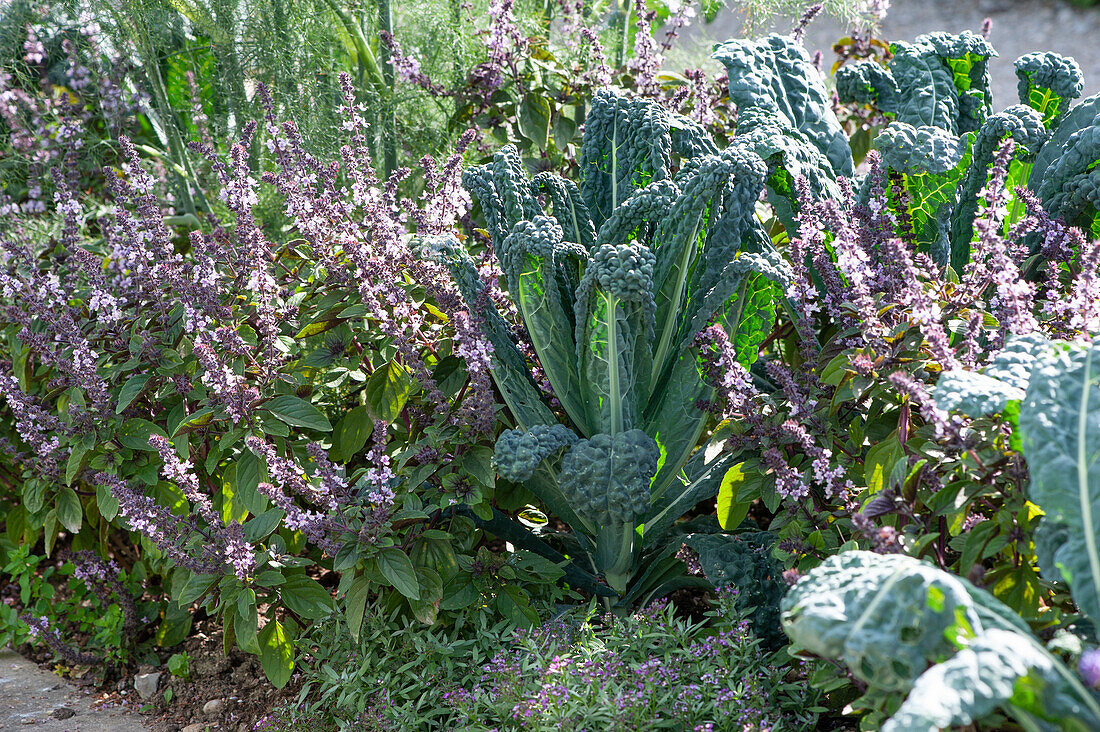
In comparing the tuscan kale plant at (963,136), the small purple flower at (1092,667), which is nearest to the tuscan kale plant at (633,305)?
the tuscan kale plant at (963,136)

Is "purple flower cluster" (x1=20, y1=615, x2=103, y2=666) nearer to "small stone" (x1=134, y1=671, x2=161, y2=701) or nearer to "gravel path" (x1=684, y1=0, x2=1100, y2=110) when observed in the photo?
"small stone" (x1=134, y1=671, x2=161, y2=701)

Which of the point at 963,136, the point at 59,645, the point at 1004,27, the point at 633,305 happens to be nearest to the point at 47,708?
the point at 59,645

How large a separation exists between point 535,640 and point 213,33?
2644 mm

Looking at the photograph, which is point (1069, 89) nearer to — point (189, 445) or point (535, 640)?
point (535, 640)

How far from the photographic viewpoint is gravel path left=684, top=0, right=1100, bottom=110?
799cm

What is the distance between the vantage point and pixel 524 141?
319 centimetres

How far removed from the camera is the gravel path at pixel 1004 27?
26.2 ft

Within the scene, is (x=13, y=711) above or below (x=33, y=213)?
below

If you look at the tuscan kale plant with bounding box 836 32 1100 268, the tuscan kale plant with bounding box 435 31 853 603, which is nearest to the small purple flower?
the tuscan kale plant with bounding box 435 31 853 603

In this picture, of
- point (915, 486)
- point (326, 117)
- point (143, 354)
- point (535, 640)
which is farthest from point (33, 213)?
point (915, 486)

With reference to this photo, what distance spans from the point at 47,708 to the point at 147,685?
27 centimetres

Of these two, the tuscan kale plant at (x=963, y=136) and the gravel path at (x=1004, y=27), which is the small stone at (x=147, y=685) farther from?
the gravel path at (x=1004, y=27)

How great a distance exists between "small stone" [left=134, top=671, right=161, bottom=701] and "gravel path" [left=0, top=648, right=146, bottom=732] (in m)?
0.07

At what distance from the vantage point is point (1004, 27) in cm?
877
